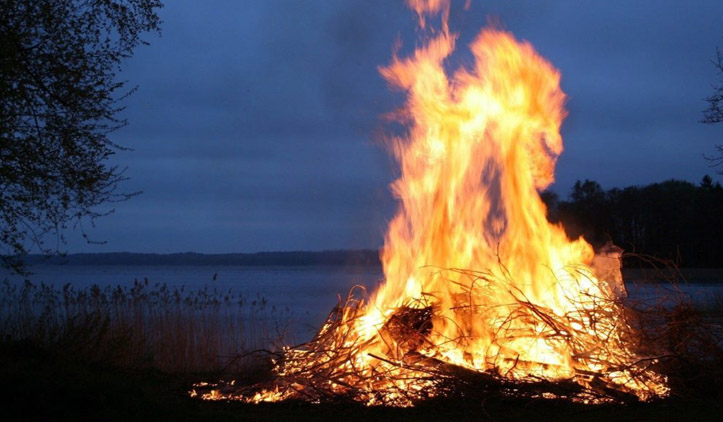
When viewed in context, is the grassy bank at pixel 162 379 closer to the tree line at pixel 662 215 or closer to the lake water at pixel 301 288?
the lake water at pixel 301 288

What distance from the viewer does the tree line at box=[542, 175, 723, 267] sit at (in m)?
29.0

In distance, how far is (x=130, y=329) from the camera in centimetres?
1099

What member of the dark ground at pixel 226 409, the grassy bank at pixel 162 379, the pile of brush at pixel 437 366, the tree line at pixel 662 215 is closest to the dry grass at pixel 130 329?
the grassy bank at pixel 162 379

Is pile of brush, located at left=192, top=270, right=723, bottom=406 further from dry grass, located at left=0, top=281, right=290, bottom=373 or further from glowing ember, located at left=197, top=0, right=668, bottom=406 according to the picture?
dry grass, located at left=0, top=281, right=290, bottom=373

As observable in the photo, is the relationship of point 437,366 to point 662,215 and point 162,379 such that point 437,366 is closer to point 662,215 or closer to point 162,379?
point 162,379

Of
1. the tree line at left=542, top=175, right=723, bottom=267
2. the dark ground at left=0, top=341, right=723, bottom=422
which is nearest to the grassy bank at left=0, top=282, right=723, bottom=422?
the dark ground at left=0, top=341, right=723, bottom=422

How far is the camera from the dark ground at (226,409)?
6367 mm

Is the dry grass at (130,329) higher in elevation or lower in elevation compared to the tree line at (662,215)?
lower

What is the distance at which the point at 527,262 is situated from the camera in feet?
28.5

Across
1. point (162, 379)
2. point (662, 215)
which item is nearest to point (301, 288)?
point (662, 215)

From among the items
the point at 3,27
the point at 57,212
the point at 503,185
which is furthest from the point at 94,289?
the point at 503,185

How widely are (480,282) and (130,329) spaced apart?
5.72 meters

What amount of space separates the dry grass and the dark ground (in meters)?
2.29

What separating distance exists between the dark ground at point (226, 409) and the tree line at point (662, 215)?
21.0 meters
